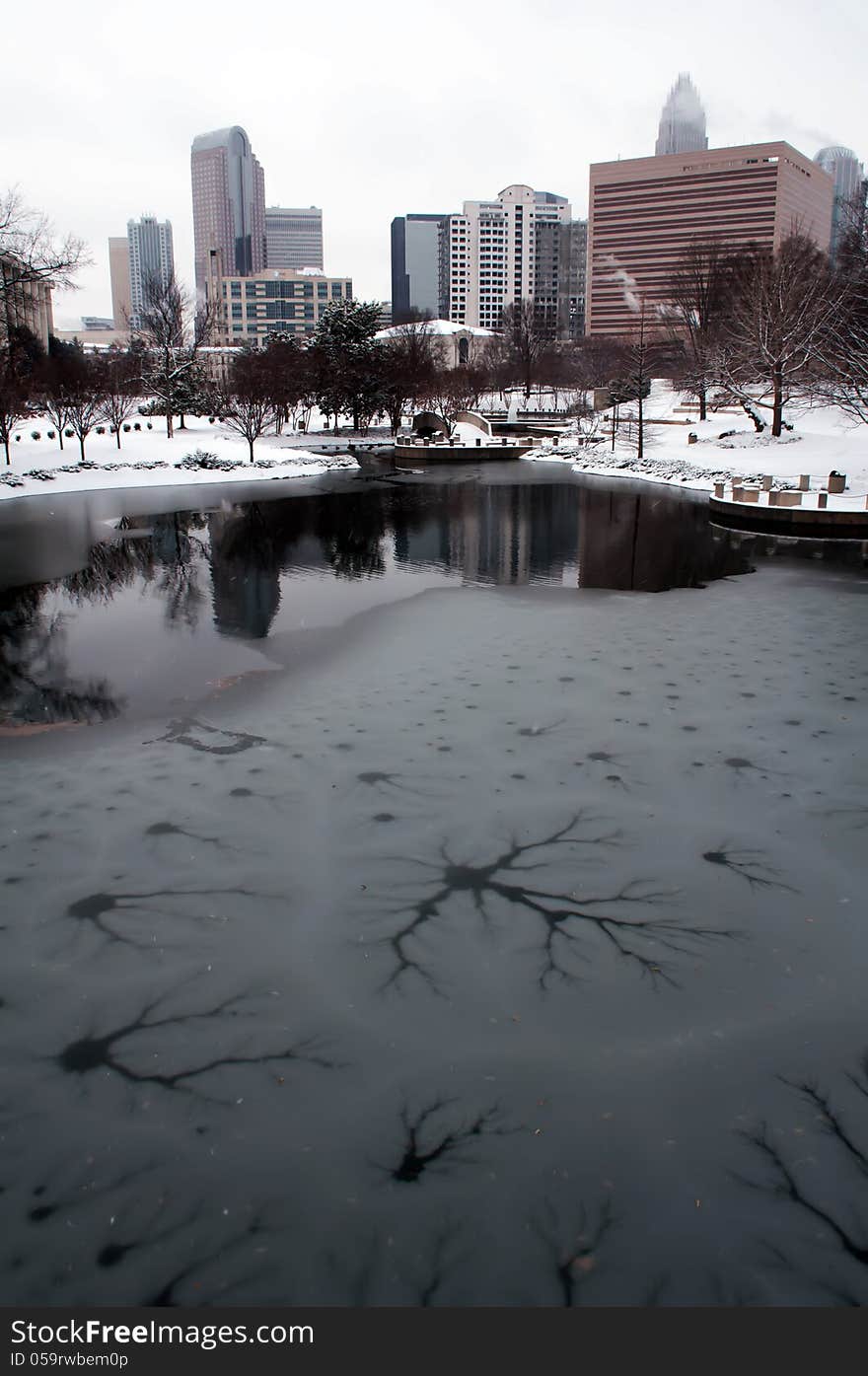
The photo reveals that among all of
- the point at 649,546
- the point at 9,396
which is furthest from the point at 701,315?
the point at 649,546

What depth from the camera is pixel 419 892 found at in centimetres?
640

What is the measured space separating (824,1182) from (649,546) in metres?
18.5

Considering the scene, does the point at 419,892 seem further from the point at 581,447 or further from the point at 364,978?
the point at 581,447

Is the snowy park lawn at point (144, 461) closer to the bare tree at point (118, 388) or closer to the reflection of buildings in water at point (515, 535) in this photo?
the bare tree at point (118, 388)

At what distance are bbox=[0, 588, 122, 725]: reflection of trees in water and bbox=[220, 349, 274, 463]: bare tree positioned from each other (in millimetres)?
31501

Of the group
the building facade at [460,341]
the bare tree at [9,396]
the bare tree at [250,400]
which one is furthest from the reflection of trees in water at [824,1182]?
the building facade at [460,341]

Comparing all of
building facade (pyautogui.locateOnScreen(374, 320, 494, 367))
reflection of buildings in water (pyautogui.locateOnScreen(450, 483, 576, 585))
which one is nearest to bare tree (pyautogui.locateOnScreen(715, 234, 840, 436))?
reflection of buildings in water (pyautogui.locateOnScreen(450, 483, 576, 585))

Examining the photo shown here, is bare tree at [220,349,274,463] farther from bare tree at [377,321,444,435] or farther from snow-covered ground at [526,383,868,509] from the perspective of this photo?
snow-covered ground at [526,383,868,509]

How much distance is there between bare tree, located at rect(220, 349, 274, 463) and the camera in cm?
4506

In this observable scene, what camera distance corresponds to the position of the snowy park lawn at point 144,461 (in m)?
38.5

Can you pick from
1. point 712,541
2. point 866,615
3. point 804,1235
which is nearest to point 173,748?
point 804,1235

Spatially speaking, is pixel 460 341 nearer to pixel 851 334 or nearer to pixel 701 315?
pixel 701 315

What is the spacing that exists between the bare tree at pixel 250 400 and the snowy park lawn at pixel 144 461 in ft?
4.34

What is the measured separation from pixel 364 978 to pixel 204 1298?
2038 mm
